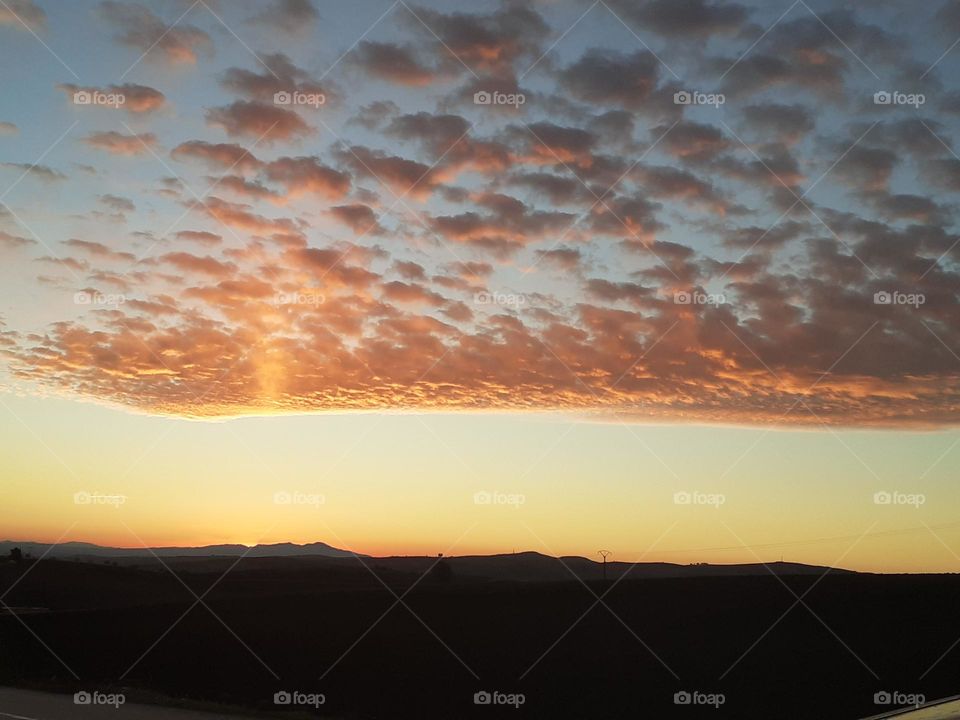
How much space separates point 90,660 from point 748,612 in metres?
48.7

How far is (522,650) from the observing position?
51.0 meters

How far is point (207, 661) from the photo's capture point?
4225 cm
